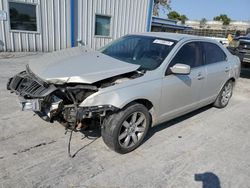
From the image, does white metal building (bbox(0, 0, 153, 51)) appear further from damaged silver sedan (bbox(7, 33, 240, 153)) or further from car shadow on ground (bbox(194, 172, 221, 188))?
car shadow on ground (bbox(194, 172, 221, 188))

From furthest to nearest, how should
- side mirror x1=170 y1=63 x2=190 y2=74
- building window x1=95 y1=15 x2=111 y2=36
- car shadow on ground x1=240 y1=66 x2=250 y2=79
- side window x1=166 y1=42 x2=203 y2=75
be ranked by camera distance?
building window x1=95 y1=15 x2=111 y2=36 → car shadow on ground x1=240 y1=66 x2=250 y2=79 → side window x1=166 y1=42 x2=203 y2=75 → side mirror x1=170 y1=63 x2=190 y2=74

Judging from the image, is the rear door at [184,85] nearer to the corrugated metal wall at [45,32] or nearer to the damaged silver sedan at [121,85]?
the damaged silver sedan at [121,85]

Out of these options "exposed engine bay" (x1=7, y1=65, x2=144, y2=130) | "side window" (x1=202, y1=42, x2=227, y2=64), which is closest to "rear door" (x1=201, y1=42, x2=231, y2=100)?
"side window" (x1=202, y1=42, x2=227, y2=64)

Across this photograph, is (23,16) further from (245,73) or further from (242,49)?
(245,73)

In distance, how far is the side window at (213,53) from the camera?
4508 millimetres

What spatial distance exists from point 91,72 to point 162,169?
1.61 metres

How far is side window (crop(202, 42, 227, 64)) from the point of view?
4.51m

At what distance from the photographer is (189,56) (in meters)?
4.05

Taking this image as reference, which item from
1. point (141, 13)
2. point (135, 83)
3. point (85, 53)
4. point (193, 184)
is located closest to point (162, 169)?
point (193, 184)

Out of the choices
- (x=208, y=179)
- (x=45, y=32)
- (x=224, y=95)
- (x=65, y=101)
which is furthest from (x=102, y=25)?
(x=208, y=179)

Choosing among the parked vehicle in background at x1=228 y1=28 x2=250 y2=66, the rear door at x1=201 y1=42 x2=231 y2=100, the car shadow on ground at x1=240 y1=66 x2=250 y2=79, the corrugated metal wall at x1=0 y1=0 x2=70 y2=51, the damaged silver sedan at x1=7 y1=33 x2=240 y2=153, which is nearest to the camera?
the damaged silver sedan at x1=7 y1=33 x2=240 y2=153

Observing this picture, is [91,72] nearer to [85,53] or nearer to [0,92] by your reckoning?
[85,53]

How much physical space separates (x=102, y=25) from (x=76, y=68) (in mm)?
9419

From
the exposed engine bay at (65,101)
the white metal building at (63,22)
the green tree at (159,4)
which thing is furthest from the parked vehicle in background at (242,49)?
the green tree at (159,4)
